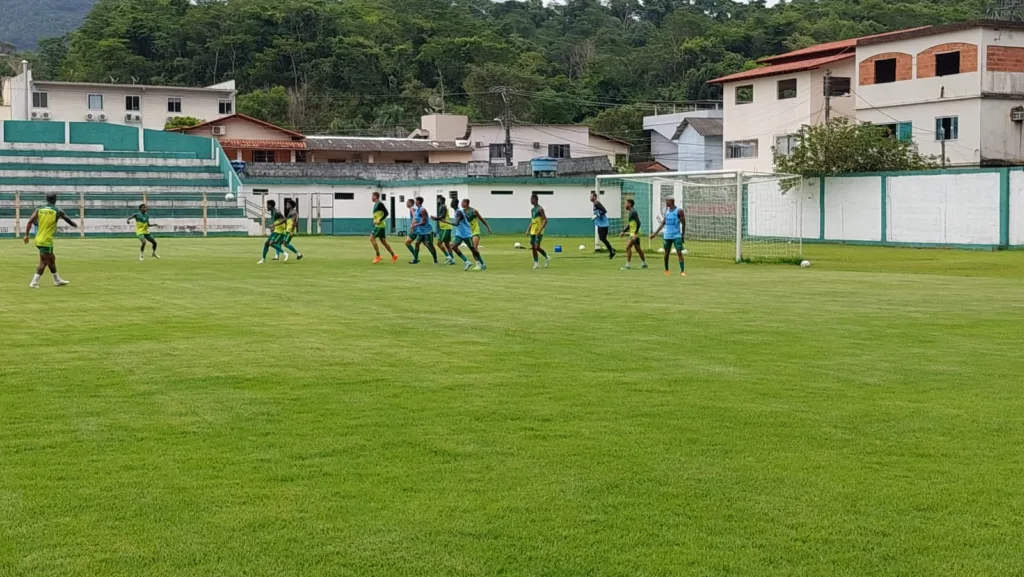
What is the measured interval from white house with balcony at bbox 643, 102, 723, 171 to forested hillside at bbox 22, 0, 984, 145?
612 centimetres

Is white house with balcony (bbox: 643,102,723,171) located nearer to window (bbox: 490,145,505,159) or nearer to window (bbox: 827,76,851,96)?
window (bbox: 490,145,505,159)

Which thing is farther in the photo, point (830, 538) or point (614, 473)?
point (614, 473)

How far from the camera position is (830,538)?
17.7 ft

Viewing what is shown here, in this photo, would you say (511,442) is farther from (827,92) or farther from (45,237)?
(827,92)

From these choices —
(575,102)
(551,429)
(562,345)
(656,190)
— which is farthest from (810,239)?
(575,102)

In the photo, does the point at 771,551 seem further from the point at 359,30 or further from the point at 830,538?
the point at 359,30

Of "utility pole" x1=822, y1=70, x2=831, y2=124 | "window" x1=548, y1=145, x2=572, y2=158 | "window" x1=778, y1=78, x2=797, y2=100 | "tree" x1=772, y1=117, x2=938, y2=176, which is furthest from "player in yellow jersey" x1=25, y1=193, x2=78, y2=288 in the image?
"window" x1=548, y1=145, x2=572, y2=158

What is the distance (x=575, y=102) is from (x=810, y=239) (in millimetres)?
52396

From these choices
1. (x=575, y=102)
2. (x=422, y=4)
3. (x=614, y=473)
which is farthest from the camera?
(x=422, y=4)

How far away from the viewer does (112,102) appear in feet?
290

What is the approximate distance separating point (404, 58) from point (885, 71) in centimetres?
5554

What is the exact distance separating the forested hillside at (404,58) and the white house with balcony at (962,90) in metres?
37.2

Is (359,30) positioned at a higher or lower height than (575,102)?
higher

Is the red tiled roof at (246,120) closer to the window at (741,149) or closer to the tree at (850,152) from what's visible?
the window at (741,149)
